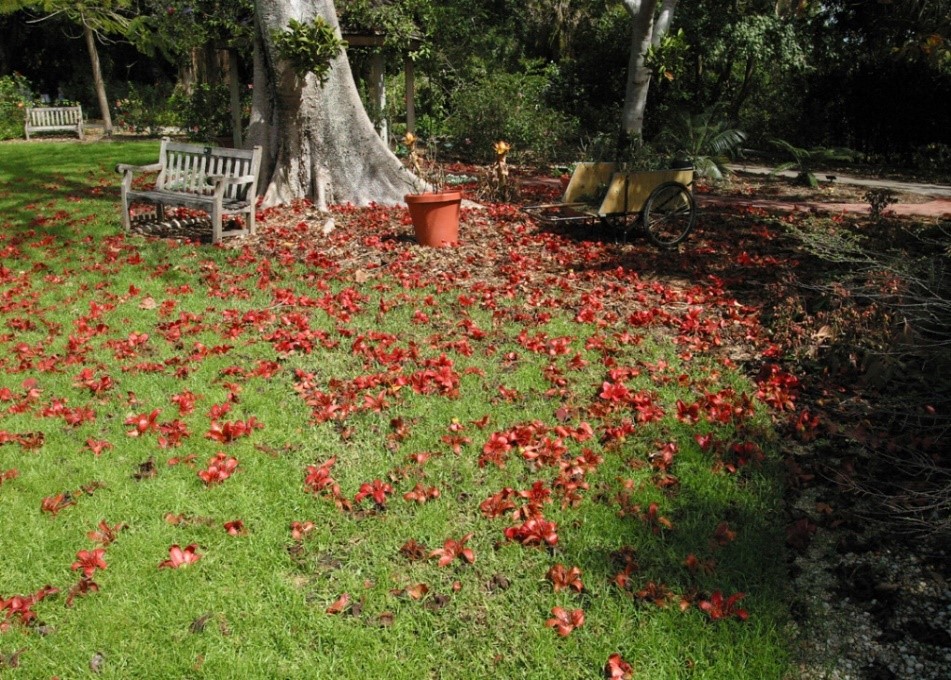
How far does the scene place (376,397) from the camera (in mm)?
4309

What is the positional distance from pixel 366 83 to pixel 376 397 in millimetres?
18779

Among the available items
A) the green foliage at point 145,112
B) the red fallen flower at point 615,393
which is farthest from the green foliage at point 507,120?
the red fallen flower at point 615,393

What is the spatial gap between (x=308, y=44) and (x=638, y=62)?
18.0 feet

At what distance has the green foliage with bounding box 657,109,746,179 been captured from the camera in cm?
1258

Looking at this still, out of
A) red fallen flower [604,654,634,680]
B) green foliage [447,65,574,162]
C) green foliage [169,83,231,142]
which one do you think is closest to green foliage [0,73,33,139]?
green foliage [169,83,231,142]

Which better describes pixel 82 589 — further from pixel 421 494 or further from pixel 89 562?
pixel 421 494

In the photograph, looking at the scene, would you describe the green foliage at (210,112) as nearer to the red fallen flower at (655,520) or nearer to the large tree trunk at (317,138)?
the large tree trunk at (317,138)

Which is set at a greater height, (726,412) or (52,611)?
(726,412)

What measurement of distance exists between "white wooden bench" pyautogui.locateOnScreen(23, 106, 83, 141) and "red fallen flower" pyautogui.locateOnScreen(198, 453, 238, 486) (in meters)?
19.3

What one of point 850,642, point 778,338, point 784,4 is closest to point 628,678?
point 850,642

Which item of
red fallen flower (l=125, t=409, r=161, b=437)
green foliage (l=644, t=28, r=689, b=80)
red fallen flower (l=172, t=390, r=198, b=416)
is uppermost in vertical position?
green foliage (l=644, t=28, r=689, b=80)

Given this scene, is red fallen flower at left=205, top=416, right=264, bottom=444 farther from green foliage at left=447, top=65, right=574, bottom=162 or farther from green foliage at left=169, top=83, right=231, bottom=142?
green foliage at left=169, top=83, right=231, bottom=142

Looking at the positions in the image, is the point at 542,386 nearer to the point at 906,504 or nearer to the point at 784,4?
the point at 906,504

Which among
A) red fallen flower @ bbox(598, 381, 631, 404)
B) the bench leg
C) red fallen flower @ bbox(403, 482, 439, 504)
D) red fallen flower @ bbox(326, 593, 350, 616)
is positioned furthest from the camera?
the bench leg
